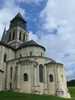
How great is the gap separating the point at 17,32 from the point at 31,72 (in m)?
21.1

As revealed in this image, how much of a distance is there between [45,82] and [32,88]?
3766 millimetres

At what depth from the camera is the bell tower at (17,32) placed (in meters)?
59.5

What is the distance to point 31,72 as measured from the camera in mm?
42656

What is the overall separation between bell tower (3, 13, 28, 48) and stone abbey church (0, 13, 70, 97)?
912 centimetres

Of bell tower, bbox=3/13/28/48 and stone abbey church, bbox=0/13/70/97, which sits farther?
bell tower, bbox=3/13/28/48

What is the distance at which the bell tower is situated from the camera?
59.5m

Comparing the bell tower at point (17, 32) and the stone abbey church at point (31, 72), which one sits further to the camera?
the bell tower at point (17, 32)

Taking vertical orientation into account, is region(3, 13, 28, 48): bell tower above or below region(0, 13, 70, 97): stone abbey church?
above

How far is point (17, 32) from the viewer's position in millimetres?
60219

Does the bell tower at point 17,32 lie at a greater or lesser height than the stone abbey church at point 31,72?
greater

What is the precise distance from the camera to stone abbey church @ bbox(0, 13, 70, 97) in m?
42.0

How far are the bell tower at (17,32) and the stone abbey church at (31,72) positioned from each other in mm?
9117

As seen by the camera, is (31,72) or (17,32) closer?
(31,72)

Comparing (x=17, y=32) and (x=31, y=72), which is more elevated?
(x=17, y=32)
